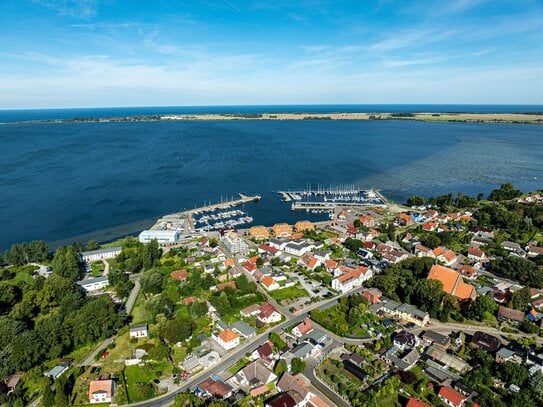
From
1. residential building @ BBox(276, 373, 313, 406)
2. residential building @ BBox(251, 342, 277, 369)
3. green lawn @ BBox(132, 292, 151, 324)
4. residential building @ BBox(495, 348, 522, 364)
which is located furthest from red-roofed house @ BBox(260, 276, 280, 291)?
residential building @ BBox(495, 348, 522, 364)

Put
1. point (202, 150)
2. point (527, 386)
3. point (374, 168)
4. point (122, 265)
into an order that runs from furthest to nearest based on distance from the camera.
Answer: point (202, 150)
point (374, 168)
point (122, 265)
point (527, 386)

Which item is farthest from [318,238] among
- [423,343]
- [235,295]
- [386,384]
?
[386,384]

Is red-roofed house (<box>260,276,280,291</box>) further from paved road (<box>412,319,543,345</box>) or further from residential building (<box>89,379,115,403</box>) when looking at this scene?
residential building (<box>89,379,115,403</box>)

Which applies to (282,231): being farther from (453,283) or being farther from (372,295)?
(453,283)

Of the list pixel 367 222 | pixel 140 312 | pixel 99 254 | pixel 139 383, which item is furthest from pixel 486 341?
pixel 99 254

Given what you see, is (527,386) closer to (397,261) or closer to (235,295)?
(397,261)
